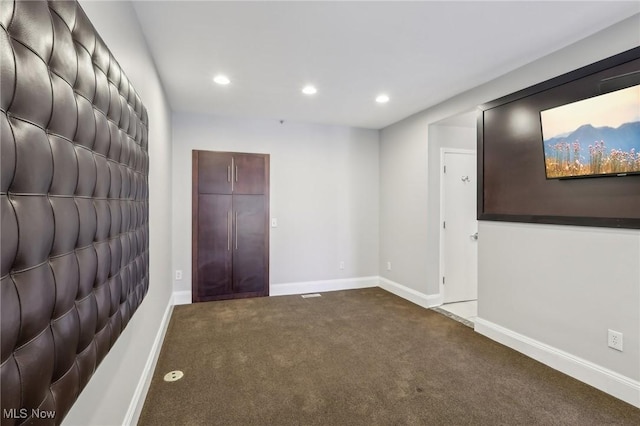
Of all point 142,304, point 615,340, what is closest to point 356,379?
point 142,304

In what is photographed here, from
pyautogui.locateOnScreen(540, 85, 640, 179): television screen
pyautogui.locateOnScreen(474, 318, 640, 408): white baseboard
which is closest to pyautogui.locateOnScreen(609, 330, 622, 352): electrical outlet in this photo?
pyautogui.locateOnScreen(474, 318, 640, 408): white baseboard

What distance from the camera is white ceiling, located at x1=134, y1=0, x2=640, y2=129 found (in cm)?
203

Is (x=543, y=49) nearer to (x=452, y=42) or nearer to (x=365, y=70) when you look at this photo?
(x=452, y=42)

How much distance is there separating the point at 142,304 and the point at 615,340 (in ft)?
10.8

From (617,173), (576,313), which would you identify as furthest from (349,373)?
(617,173)

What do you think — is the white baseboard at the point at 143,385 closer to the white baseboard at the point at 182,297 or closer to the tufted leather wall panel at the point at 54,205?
the tufted leather wall panel at the point at 54,205

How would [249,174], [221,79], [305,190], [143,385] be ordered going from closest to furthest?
[143,385], [221,79], [249,174], [305,190]

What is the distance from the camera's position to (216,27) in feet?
7.31

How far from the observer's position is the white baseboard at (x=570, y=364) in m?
2.15

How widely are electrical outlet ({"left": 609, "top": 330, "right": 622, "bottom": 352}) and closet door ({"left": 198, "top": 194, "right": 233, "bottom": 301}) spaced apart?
13.2 ft

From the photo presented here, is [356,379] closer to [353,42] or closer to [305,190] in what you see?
[353,42]

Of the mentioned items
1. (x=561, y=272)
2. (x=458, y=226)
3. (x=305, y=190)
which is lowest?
(x=561, y=272)

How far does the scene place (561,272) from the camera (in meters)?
2.57

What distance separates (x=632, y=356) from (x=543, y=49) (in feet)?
7.71
